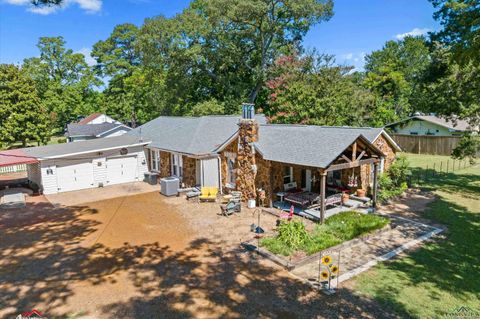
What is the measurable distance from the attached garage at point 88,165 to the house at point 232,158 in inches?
1.8

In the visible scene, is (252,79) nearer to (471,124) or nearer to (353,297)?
(471,124)

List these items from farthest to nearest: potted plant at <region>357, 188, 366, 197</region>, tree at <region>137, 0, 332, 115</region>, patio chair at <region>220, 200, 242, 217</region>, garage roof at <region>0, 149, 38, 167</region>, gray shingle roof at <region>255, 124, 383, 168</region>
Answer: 1. tree at <region>137, 0, 332, 115</region>
2. garage roof at <region>0, 149, 38, 167</region>
3. potted plant at <region>357, 188, 366, 197</region>
4. patio chair at <region>220, 200, 242, 217</region>
5. gray shingle roof at <region>255, 124, 383, 168</region>

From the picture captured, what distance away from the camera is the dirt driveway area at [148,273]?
25.1 ft

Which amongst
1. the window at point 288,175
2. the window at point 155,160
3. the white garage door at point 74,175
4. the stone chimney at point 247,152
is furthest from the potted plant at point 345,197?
the white garage door at point 74,175

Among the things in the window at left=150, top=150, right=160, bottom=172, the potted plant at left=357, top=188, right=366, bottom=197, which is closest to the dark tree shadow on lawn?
the potted plant at left=357, top=188, right=366, bottom=197

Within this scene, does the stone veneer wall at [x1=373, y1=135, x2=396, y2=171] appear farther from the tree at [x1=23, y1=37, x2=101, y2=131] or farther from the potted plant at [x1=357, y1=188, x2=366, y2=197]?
the tree at [x1=23, y1=37, x2=101, y2=131]

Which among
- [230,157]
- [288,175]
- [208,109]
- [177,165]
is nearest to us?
[288,175]

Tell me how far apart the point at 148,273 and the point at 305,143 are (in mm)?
8804

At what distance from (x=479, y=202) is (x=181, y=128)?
1890 centimetres

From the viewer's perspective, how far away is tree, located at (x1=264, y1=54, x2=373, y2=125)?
24297 millimetres

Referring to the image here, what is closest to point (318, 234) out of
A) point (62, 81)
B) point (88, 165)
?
point (88, 165)

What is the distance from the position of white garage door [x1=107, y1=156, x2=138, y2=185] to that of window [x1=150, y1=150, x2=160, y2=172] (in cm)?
118

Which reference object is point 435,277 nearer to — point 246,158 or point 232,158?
point 246,158

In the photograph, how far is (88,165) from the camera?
20953 millimetres
